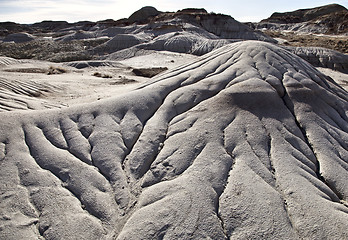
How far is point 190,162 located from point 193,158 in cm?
8

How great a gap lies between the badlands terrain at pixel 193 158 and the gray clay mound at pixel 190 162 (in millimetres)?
14

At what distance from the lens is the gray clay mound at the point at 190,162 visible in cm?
269

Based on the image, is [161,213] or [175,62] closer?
[161,213]

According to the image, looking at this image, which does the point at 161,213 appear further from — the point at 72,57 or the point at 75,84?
the point at 72,57

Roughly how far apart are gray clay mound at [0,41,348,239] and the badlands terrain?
0.01 m

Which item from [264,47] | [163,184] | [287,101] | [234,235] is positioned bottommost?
[234,235]

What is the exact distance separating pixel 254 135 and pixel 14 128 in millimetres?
3534

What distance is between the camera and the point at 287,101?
Answer: 14.5 feet

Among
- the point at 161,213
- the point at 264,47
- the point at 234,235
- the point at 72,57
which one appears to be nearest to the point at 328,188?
the point at 234,235

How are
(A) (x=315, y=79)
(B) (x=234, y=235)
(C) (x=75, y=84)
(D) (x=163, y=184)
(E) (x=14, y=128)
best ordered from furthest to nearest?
(C) (x=75, y=84)
(A) (x=315, y=79)
(E) (x=14, y=128)
(D) (x=163, y=184)
(B) (x=234, y=235)

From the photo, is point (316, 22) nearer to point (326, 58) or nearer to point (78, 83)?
point (326, 58)

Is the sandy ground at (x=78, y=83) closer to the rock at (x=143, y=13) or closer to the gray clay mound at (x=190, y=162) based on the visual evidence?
the gray clay mound at (x=190, y=162)

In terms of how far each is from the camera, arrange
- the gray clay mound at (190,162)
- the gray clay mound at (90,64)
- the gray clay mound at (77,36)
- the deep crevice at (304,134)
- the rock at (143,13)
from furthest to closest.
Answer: the rock at (143,13) → the gray clay mound at (77,36) → the gray clay mound at (90,64) → the deep crevice at (304,134) → the gray clay mound at (190,162)

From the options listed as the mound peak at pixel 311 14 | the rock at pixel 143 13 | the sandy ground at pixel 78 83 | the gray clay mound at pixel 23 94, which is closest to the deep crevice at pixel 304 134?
the sandy ground at pixel 78 83
